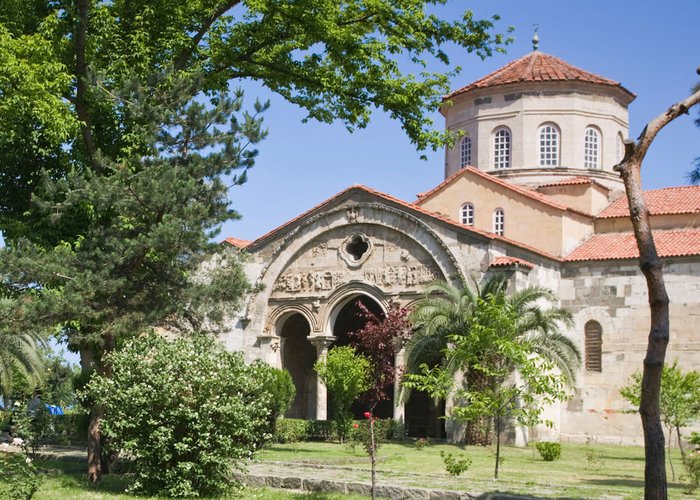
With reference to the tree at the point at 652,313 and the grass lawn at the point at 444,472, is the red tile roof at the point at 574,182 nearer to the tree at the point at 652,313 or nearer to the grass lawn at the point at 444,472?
the grass lawn at the point at 444,472

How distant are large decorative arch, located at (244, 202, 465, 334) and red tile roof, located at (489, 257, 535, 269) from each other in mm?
1009

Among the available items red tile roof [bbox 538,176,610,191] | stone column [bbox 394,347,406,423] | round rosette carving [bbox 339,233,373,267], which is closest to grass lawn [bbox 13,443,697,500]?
stone column [bbox 394,347,406,423]

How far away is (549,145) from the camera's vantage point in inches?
1298

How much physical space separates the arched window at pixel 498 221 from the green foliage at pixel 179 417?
1770 centimetres

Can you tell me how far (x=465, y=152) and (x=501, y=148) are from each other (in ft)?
4.93

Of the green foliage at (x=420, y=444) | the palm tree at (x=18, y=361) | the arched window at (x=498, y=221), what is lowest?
the green foliage at (x=420, y=444)

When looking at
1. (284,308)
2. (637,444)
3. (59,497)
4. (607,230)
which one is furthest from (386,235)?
(59,497)

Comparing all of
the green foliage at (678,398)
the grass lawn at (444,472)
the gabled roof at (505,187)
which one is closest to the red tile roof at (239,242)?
the gabled roof at (505,187)

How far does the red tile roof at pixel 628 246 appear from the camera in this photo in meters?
26.8

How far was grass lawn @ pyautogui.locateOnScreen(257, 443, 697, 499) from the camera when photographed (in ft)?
46.5

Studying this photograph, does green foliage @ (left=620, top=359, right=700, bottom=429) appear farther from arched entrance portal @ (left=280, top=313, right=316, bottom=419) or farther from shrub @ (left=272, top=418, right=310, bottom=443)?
arched entrance portal @ (left=280, top=313, right=316, bottom=419)

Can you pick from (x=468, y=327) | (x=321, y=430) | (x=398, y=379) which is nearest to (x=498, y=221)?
(x=398, y=379)

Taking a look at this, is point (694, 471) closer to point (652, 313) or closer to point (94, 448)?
point (652, 313)

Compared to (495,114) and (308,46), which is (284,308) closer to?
(495,114)
